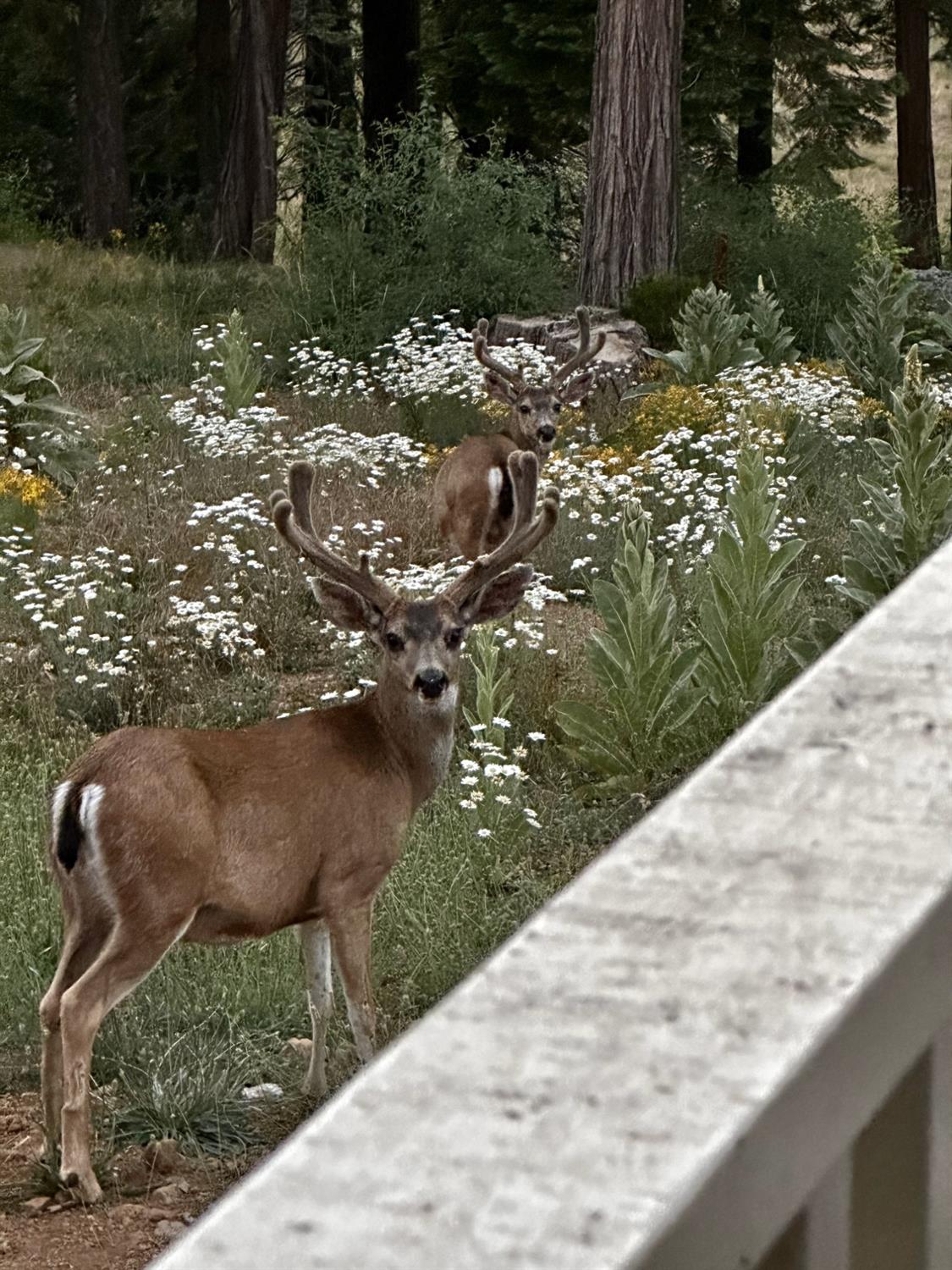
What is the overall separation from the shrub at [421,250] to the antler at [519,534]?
9.37 metres

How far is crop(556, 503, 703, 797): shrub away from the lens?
7.18 m

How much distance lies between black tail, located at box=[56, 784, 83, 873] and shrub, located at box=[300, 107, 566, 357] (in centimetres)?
1111

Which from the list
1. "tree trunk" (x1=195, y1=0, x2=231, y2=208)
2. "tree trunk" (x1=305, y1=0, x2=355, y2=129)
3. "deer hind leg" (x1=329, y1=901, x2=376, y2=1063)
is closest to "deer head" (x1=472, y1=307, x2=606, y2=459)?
"deer hind leg" (x1=329, y1=901, x2=376, y2=1063)

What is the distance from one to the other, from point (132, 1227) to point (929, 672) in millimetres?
3628

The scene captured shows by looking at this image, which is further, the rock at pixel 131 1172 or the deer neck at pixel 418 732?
the deer neck at pixel 418 732

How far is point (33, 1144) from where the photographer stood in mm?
4770

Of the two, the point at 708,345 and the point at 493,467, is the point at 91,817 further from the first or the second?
the point at 708,345

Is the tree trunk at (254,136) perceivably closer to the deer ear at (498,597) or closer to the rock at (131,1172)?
the deer ear at (498,597)

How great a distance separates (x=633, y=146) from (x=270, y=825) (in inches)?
478

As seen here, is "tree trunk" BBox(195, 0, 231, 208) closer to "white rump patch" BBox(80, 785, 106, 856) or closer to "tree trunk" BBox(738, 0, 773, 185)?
"tree trunk" BBox(738, 0, 773, 185)

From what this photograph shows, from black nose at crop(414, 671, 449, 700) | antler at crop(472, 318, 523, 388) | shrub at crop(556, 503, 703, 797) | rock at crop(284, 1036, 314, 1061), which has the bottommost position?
rock at crop(284, 1036, 314, 1061)

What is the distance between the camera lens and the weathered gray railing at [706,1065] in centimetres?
73

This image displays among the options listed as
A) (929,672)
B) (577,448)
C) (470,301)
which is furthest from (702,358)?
(929,672)

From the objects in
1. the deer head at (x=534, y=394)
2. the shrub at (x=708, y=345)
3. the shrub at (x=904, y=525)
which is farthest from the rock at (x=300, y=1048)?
the shrub at (x=708, y=345)
